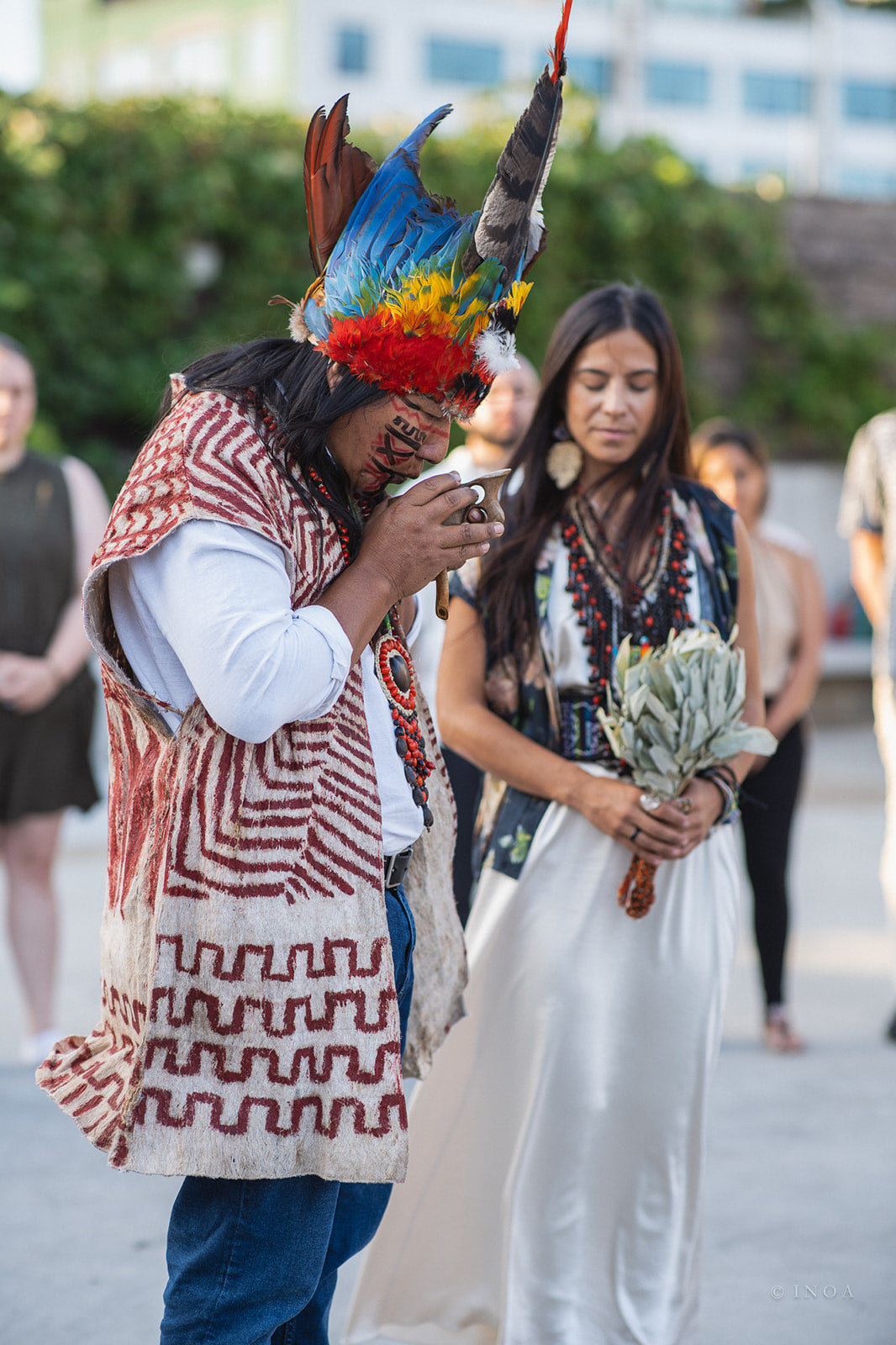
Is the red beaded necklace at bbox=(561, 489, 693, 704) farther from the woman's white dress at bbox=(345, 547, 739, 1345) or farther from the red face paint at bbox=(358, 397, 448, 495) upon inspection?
the red face paint at bbox=(358, 397, 448, 495)

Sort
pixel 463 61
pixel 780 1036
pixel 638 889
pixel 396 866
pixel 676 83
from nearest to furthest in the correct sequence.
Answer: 1. pixel 396 866
2. pixel 638 889
3. pixel 780 1036
4. pixel 463 61
5. pixel 676 83

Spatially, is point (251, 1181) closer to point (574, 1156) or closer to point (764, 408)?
point (574, 1156)

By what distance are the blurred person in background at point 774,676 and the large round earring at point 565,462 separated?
1828mm

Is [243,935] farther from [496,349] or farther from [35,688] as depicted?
[35,688]

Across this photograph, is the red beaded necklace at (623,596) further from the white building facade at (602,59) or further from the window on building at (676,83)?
the window on building at (676,83)

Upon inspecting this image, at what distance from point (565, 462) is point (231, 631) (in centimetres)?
138

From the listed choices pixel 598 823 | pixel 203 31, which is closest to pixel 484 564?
pixel 598 823

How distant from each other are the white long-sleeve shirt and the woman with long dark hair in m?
1.04

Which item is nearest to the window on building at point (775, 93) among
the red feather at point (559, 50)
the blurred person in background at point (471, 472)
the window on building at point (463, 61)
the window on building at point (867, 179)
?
the window on building at point (867, 179)

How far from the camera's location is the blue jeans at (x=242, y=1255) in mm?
1778

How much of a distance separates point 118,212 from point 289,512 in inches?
368

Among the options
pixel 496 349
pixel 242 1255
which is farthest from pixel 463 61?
pixel 242 1255

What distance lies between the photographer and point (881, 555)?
5004 mm

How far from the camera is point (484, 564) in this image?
2.80 m
